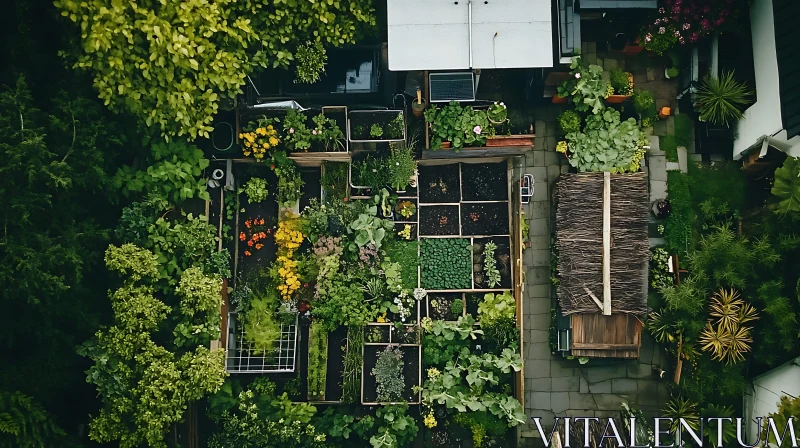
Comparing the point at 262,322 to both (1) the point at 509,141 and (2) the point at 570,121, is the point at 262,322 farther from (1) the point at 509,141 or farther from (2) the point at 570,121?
(2) the point at 570,121

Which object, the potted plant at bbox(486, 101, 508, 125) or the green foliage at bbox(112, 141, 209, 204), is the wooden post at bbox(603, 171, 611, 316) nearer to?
the potted plant at bbox(486, 101, 508, 125)

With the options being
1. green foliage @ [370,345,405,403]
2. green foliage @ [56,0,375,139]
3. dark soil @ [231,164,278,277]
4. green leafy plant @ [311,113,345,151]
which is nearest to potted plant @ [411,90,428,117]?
green leafy plant @ [311,113,345,151]

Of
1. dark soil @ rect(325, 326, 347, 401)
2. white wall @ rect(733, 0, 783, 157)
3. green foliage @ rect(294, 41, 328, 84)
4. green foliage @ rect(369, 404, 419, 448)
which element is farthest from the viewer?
dark soil @ rect(325, 326, 347, 401)

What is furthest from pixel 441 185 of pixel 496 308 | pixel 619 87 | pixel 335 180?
pixel 619 87

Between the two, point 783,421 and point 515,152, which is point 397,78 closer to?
point 515,152

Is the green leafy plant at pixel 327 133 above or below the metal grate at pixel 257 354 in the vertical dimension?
above

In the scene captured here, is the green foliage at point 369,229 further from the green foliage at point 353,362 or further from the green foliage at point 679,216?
the green foliage at point 679,216

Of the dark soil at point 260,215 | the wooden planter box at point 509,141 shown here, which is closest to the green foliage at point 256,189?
the dark soil at point 260,215
